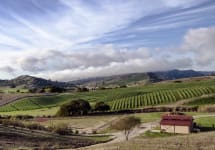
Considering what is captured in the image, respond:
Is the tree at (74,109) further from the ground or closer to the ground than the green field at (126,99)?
closer to the ground

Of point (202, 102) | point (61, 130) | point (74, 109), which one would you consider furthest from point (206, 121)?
point (74, 109)

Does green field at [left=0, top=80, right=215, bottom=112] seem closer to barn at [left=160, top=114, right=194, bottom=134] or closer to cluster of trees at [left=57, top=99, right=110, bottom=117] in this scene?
cluster of trees at [left=57, top=99, right=110, bottom=117]

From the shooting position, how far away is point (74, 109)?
4375 inches

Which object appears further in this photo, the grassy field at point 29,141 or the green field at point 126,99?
the green field at point 126,99

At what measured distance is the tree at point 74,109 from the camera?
4316 inches

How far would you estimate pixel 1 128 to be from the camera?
184 ft

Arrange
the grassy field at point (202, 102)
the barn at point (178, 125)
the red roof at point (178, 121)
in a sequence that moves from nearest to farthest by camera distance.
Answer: the barn at point (178, 125), the red roof at point (178, 121), the grassy field at point (202, 102)

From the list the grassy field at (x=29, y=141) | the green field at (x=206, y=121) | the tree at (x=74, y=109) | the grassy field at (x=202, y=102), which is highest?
the grassy field at (x=202, y=102)

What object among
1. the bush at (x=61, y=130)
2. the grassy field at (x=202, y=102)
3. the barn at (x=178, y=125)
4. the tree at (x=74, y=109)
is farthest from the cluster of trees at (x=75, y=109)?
the bush at (x=61, y=130)

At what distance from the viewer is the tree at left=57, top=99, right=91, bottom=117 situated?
109625 millimetres

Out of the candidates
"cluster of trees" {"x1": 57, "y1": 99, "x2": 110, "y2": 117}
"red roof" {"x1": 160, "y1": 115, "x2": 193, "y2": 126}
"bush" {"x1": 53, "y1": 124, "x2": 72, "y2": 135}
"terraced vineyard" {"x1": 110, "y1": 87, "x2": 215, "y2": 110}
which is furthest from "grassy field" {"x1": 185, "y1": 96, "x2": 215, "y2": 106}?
"bush" {"x1": 53, "y1": 124, "x2": 72, "y2": 135}

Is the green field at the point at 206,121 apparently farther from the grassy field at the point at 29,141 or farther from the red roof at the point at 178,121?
the grassy field at the point at 29,141

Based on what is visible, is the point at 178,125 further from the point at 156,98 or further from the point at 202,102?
the point at 156,98

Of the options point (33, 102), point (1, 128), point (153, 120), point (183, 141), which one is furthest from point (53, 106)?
point (183, 141)
